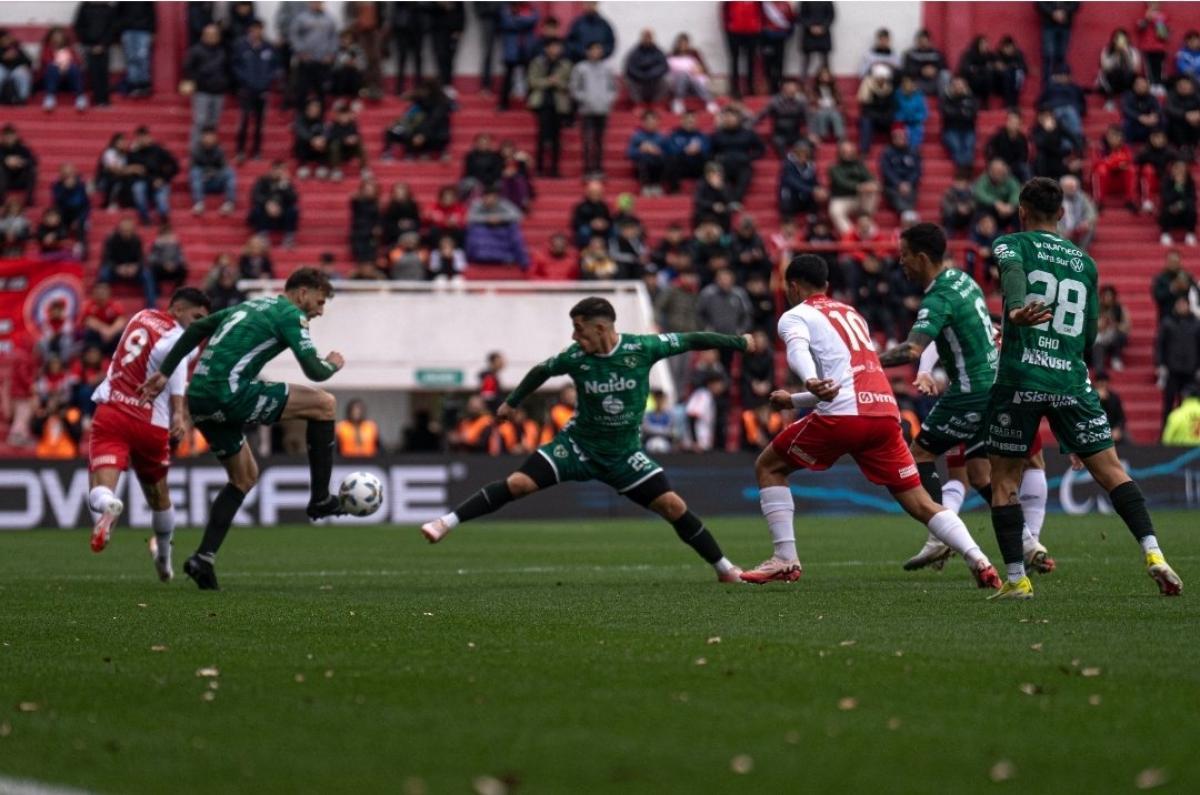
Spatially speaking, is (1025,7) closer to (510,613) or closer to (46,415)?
(46,415)

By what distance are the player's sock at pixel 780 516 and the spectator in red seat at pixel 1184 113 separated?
2477 cm

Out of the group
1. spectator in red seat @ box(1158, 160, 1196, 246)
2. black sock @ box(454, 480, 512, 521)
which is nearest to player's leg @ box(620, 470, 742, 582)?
black sock @ box(454, 480, 512, 521)

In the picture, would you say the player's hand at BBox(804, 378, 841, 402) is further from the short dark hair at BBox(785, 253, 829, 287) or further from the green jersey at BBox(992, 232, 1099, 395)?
the short dark hair at BBox(785, 253, 829, 287)

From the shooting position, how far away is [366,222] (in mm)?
30984

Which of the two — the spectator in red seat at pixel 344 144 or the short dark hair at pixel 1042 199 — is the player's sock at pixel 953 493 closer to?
the short dark hair at pixel 1042 199

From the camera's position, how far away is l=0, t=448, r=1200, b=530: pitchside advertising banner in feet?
79.7

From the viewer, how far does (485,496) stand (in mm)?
13258

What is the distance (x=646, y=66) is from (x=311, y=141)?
19.9 feet

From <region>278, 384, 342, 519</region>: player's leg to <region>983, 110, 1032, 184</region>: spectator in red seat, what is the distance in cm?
2181

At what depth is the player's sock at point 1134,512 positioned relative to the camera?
439 inches

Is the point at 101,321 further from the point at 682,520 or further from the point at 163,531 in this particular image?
the point at 682,520

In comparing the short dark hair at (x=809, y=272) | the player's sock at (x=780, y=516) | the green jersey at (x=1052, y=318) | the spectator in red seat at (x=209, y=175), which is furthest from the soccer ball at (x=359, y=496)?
the spectator in red seat at (x=209, y=175)

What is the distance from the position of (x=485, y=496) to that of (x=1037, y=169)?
2232cm

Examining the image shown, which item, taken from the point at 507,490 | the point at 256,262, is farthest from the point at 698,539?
the point at 256,262
